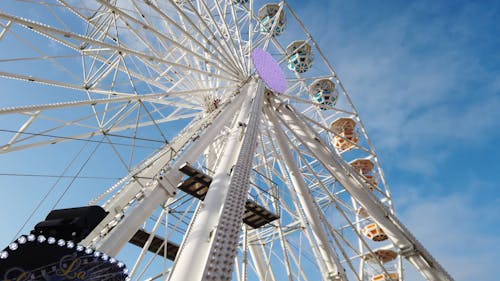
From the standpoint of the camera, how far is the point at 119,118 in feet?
32.4

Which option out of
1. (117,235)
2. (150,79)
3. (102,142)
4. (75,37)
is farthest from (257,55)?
(117,235)

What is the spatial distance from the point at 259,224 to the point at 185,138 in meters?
3.24

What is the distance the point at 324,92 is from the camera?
59.5 feet

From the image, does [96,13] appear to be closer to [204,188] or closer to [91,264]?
[204,188]

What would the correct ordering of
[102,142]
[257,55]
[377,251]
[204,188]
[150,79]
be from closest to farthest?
[204,188] → [102,142] → [150,79] → [257,55] → [377,251]

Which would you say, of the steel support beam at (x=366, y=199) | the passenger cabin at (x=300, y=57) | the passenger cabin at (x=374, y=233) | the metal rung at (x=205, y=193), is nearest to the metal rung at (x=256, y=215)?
the metal rung at (x=205, y=193)

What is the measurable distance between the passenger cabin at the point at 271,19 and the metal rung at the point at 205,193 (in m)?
10.4

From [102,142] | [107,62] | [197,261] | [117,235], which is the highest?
[107,62]

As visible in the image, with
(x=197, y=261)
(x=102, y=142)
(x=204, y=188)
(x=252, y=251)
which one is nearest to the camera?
(x=197, y=261)

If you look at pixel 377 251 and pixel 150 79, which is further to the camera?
pixel 377 251

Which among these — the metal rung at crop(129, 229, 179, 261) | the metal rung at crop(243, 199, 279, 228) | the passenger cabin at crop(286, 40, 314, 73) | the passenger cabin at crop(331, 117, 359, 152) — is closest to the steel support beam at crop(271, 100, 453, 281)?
the metal rung at crop(243, 199, 279, 228)

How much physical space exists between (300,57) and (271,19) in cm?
240

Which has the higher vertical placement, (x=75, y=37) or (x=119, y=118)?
(x=119, y=118)

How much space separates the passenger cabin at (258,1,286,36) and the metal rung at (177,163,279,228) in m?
10.4
